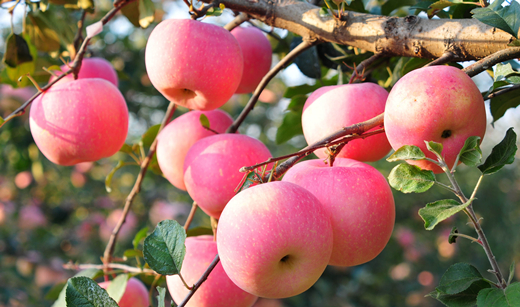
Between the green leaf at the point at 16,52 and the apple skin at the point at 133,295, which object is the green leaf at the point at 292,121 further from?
the green leaf at the point at 16,52

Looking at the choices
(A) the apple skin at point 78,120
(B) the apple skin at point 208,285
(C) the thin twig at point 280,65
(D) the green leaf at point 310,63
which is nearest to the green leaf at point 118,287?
(B) the apple skin at point 208,285

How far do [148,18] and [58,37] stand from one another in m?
0.32

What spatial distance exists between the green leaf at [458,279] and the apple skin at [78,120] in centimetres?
61

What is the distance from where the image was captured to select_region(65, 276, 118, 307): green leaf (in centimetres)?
48

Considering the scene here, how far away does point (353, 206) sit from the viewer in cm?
52

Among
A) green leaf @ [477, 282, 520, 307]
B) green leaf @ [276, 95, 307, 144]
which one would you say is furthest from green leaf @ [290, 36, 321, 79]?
green leaf @ [477, 282, 520, 307]

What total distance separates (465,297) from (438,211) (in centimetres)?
16

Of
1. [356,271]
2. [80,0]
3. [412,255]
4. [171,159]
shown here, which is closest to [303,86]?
[171,159]

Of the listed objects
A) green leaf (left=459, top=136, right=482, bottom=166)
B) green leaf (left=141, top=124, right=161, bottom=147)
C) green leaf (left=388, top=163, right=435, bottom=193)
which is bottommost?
green leaf (left=141, top=124, right=161, bottom=147)

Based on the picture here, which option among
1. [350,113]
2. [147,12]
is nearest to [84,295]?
[350,113]

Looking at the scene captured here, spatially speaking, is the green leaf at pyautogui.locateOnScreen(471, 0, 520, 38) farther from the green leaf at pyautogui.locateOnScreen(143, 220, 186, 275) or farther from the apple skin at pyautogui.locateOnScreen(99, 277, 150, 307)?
the apple skin at pyautogui.locateOnScreen(99, 277, 150, 307)

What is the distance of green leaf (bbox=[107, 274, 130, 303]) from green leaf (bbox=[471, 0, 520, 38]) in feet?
2.63

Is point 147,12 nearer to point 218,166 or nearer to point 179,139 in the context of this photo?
point 179,139

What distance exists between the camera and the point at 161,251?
0.53 m
